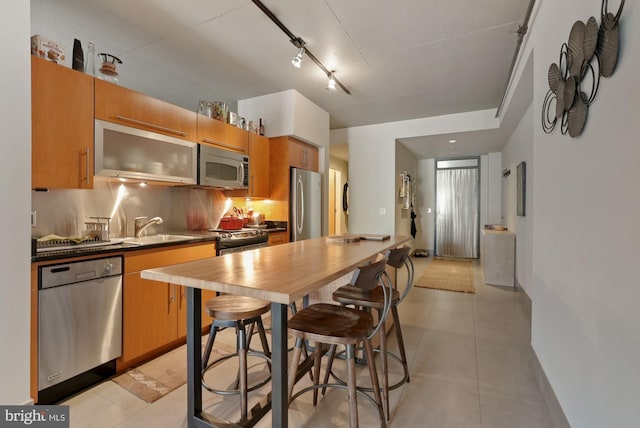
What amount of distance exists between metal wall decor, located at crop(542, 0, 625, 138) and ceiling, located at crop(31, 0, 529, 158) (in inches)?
43.0

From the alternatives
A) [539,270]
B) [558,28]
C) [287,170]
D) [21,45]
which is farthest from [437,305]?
[21,45]

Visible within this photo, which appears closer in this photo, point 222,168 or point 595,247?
point 595,247

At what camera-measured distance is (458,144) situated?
18.6 ft

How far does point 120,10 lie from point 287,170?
7.25ft

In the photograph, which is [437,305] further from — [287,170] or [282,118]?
[282,118]

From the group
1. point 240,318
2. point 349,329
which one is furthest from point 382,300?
point 240,318

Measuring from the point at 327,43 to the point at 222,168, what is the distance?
1670 mm

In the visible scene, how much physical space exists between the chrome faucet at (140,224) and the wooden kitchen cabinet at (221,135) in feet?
2.96

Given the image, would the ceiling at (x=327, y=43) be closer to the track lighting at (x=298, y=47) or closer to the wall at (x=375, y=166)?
the track lighting at (x=298, y=47)

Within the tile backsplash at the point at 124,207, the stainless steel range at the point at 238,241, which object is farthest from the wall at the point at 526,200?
the tile backsplash at the point at 124,207

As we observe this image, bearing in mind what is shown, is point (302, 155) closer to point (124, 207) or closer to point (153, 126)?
point (153, 126)

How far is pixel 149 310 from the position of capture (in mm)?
2219

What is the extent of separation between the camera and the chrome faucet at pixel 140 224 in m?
2.69

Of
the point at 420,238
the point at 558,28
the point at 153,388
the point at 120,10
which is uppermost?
the point at 120,10
